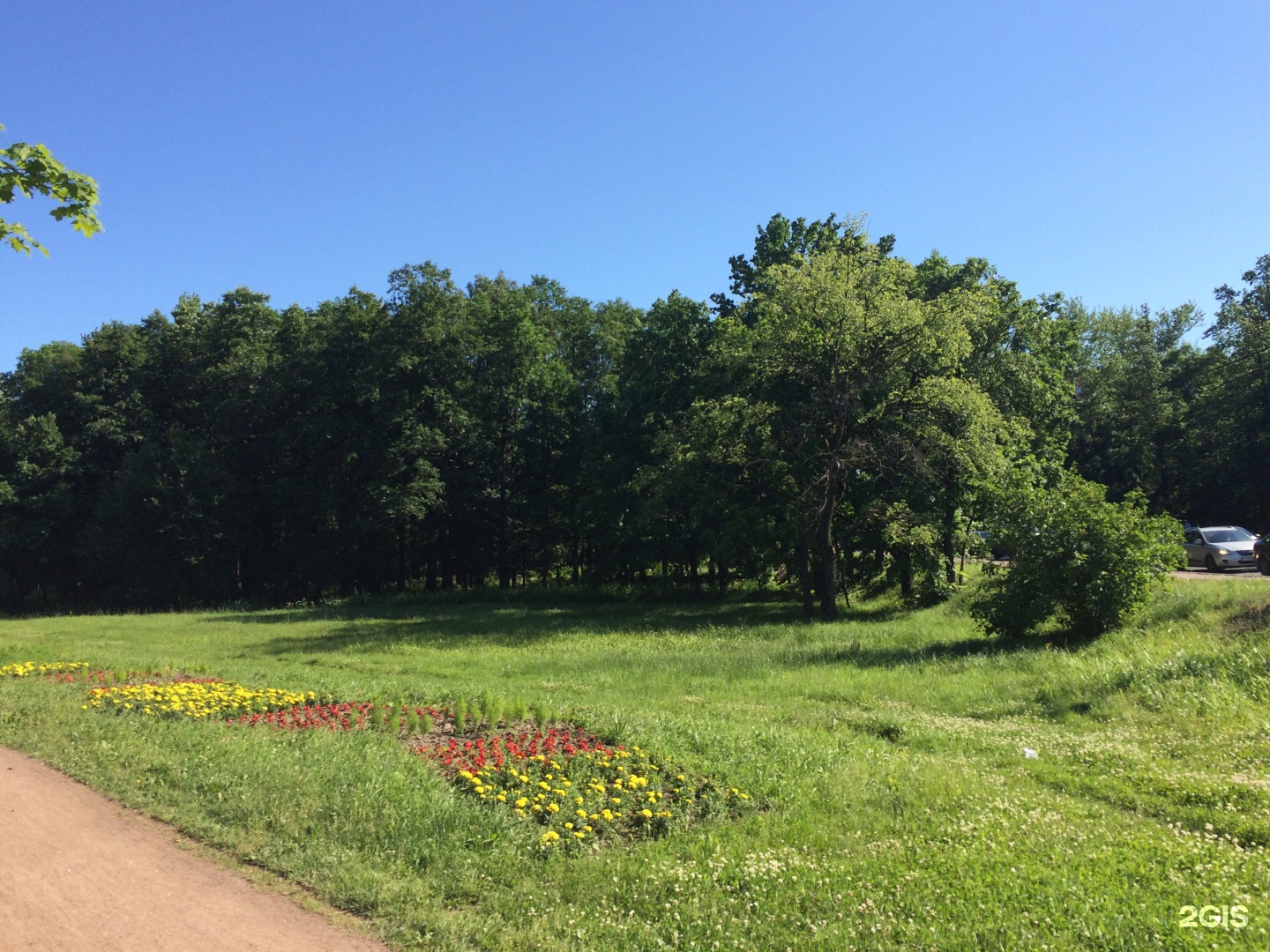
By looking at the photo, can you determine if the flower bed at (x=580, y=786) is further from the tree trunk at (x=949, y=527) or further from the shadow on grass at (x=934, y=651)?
the tree trunk at (x=949, y=527)

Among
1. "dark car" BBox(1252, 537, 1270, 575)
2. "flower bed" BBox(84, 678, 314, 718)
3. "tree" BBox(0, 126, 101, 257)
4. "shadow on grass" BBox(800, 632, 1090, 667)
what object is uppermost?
"tree" BBox(0, 126, 101, 257)

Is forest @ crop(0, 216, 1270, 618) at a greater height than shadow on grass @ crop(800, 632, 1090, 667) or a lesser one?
greater

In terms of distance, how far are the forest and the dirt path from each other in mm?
21591

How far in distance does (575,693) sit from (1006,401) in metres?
24.4

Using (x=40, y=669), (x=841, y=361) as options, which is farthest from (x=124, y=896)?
(x=841, y=361)

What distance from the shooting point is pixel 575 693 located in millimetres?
13805

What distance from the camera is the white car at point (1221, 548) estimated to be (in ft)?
94.7

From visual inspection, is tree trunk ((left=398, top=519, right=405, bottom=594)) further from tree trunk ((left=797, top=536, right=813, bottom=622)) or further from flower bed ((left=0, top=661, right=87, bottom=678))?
flower bed ((left=0, top=661, right=87, bottom=678))

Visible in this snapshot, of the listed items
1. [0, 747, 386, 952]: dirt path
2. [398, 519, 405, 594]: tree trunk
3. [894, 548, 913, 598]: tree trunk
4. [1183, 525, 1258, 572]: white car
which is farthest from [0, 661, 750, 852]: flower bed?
[398, 519, 405, 594]: tree trunk

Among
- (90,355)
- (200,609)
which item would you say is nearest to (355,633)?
(200,609)

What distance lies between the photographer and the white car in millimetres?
28875

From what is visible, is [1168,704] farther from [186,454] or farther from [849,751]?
[186,454]

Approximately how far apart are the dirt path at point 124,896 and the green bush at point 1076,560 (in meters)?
15.5

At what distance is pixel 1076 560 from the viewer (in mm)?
15805
